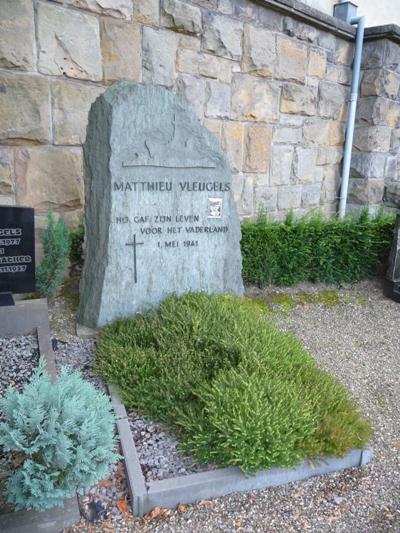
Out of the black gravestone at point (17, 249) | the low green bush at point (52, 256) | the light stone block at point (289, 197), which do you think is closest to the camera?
the black gravestone at point (17, 249)

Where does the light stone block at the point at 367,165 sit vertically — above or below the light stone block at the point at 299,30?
below

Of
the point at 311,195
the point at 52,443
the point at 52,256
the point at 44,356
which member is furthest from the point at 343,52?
the point at 52,443

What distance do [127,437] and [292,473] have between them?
2.51 feet

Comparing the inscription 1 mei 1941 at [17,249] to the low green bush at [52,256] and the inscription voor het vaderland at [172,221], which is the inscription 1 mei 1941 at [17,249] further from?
the inscription voor het vaderland at [172,221]

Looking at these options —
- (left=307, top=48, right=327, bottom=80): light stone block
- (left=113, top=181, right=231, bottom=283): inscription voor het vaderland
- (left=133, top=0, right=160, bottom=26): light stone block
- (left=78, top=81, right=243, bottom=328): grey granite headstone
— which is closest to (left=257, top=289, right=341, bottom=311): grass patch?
(left=78, top=81, right=243, bottom=328): grey granite headstone

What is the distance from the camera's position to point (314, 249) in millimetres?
4441

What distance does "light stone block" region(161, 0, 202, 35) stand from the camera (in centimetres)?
394

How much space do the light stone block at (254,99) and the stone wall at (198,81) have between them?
0.01m

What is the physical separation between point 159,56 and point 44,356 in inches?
114

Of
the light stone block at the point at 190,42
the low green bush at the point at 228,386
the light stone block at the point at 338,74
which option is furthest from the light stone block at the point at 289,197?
the low green bush at the point at 228,386

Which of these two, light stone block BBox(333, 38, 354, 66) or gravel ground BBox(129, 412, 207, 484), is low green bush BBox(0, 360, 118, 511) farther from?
light stone block BBox(333, 38, 354, 66)

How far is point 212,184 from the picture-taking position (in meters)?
3.28

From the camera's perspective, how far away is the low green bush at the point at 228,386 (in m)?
1.89

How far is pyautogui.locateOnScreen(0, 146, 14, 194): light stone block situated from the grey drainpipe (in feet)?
13.8
